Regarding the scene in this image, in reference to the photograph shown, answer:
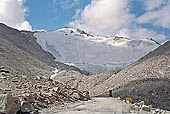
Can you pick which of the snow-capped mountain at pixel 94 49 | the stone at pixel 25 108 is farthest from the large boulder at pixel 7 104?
the snow-capped mountain at pixel 94 49

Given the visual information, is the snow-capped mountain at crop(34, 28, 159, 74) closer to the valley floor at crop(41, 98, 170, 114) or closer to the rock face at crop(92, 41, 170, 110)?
the rock face at crop(92, 41, 170, 110)

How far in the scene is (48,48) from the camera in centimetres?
7644

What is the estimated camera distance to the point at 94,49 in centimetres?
8462

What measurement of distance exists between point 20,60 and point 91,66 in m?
26.9

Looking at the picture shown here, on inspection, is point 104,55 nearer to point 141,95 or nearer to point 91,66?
point 91,66

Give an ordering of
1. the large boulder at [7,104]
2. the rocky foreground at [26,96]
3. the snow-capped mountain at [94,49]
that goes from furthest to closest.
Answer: the snow-capped mountain at [94,49] → the rocky foreground at [26,96] → the large boulder at [7,104]

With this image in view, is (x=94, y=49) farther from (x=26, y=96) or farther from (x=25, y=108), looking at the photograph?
(x=25, y=108)

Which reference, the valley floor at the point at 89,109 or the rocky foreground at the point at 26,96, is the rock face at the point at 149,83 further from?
the rocky foreground at the point at 26,96

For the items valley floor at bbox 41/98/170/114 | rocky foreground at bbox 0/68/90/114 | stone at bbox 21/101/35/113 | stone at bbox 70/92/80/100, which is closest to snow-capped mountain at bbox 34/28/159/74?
stone at bbox 70/92/80/100

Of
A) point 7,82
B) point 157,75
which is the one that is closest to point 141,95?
point 157,75

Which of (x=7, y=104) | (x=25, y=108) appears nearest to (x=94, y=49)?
(x=25, y=108)

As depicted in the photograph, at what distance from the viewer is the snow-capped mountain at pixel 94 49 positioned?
234 feet

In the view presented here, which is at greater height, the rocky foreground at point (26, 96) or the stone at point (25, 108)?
the rocky foreground at point (26, 96)

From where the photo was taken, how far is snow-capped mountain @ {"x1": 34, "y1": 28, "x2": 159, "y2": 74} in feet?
234
